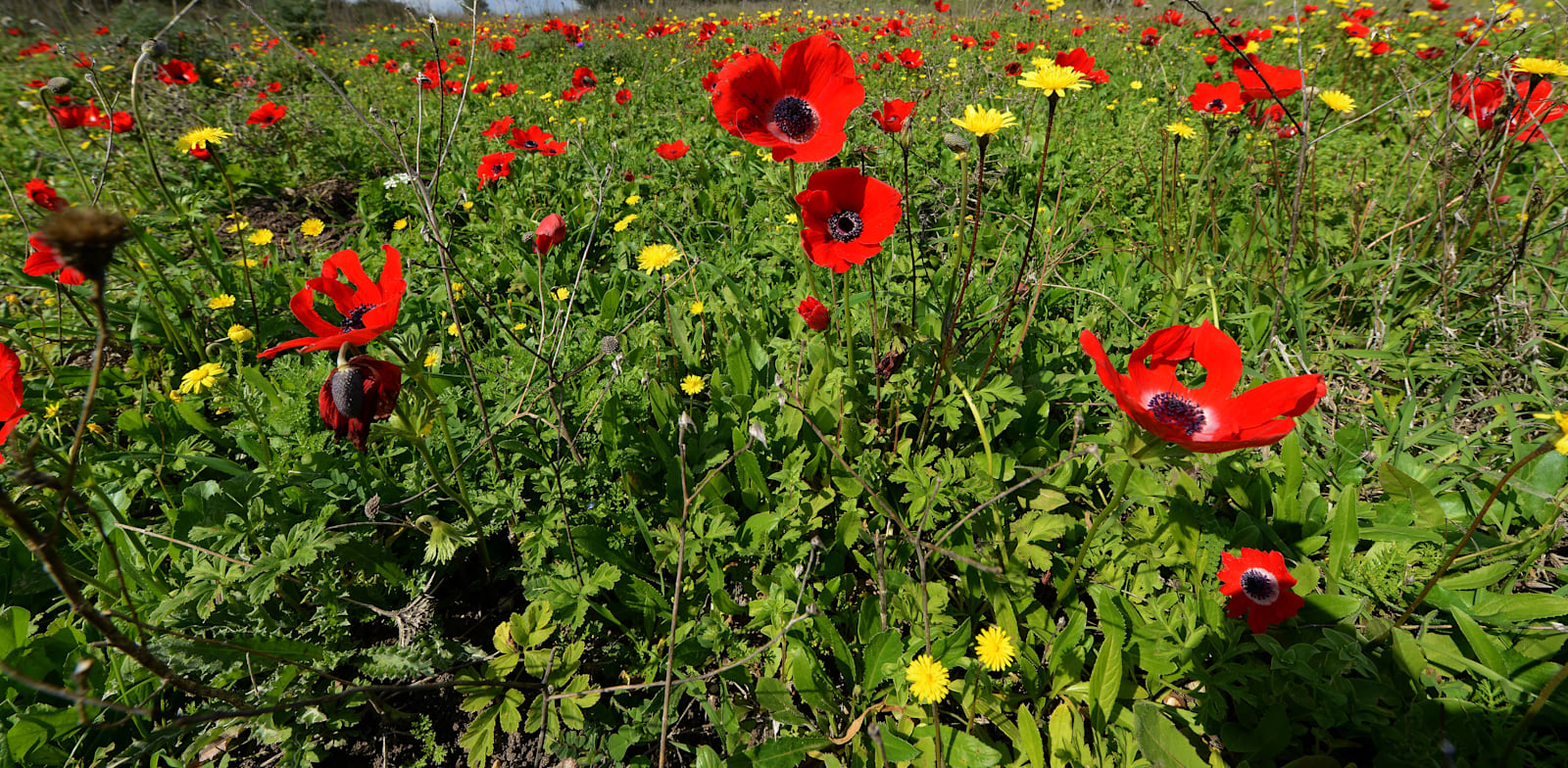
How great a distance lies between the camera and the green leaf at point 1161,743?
1.19m

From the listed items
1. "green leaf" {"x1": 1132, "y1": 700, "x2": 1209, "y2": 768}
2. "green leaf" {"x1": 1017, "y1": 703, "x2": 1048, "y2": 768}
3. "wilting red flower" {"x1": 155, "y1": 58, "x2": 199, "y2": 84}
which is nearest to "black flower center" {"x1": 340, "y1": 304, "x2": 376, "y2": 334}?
"green leaf" {"x1": 1017, "y1": 703, "x2": 1048, "y2": 768}

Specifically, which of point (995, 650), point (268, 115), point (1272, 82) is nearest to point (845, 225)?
point (995, 650)

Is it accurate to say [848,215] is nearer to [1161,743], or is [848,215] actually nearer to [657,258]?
[657,258]

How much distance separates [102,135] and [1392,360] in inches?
271

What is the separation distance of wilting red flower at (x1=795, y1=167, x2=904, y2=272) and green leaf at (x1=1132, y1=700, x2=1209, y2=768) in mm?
1085

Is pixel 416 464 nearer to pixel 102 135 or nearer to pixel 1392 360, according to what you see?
pixel 1392 360

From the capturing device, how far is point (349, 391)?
3.61ft

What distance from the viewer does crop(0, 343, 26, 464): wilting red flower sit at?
101cm

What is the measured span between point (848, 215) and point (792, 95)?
38 centimetres

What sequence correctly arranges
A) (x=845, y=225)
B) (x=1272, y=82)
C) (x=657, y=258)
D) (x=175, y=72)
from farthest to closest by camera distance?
(x=175, y=72) → (x=1272, y=82) → (x=657, y=258) → (x=845, y=225)

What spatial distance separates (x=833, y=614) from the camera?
5.15 ft

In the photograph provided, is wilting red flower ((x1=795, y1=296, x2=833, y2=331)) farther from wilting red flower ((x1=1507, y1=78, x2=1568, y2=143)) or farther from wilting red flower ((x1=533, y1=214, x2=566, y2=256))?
wilting red flower ((x1=1507, y1=78, x2=1568, y2=143))

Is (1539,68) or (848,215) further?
(1539,68)

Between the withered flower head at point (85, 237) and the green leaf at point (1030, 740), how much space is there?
4.88 feet
